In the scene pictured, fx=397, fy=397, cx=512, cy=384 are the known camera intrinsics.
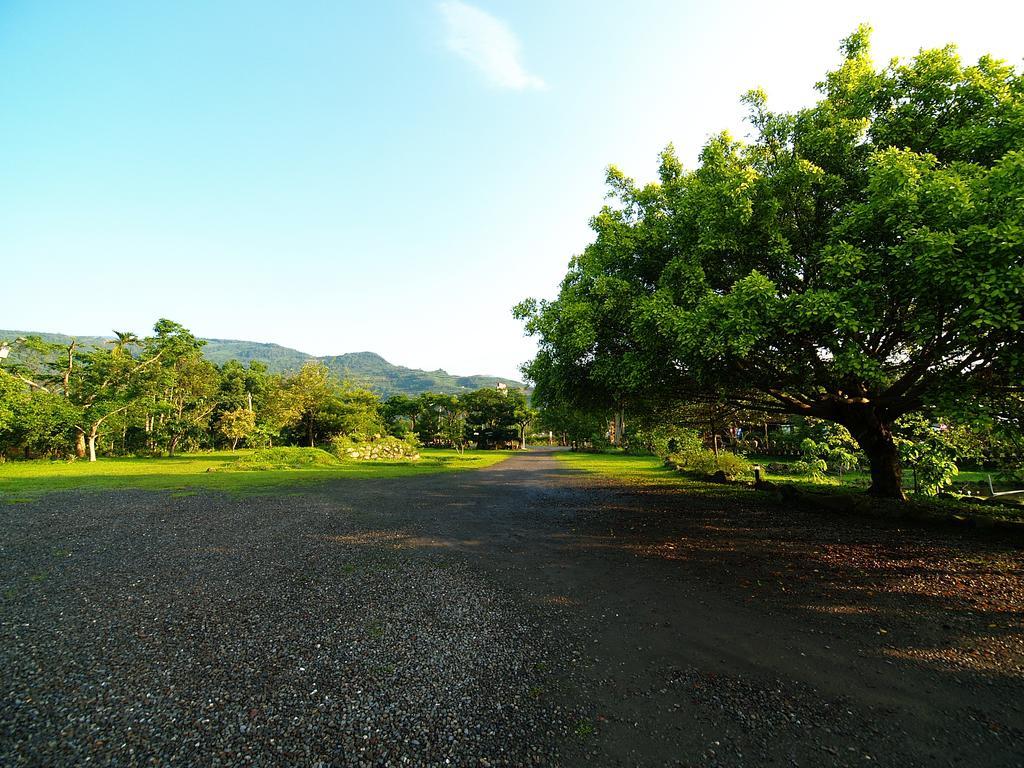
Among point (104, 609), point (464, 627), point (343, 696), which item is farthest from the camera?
point (104, 609)

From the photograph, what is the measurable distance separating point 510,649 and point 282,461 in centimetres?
2731

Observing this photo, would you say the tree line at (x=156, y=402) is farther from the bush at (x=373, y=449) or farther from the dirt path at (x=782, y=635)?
the dirt path at (x=782, y=635)

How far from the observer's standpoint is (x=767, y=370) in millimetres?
10484

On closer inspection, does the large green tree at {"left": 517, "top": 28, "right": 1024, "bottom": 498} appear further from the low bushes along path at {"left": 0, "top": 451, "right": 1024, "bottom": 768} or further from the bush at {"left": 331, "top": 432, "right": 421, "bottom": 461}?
the bush at {"left": 331, "top": 432, "right": 421, "bottom": 461}

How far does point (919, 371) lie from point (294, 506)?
17.5m

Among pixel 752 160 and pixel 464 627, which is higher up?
pixel 752 160

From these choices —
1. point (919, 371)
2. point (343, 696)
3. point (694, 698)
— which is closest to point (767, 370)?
point (919, 371)

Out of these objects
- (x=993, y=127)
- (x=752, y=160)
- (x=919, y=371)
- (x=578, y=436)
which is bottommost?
(x=578, y=436)

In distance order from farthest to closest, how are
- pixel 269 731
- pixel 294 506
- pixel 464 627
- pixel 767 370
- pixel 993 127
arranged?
pixel 294 506 < pixel 767 370 < pixel 993 127 < pixel 464 627 < pixel 269 731

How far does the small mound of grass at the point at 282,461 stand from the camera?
25.2 m

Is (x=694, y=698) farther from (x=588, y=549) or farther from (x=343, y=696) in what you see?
(x=588, y=549)

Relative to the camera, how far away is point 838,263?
308 inches

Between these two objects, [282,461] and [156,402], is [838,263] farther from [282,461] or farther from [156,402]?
[156,402]

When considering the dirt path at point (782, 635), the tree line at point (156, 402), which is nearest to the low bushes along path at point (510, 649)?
the dirt path at point (782, 635)
